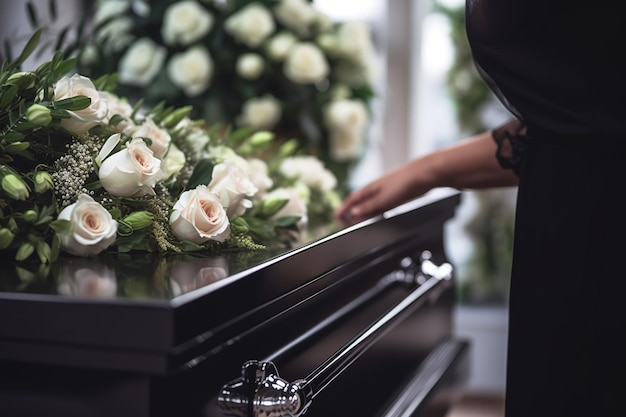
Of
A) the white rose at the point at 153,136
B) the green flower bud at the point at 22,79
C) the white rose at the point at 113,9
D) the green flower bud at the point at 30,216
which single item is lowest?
the green flower bud at the point at 30,216

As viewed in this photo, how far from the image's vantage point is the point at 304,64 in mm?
2088

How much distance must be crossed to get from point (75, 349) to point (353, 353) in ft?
1.47

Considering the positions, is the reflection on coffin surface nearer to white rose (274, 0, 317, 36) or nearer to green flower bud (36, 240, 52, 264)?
green flower bud (36, 240, 52, 264)

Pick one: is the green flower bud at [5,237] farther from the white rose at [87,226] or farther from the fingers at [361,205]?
the fingers at [361,205]

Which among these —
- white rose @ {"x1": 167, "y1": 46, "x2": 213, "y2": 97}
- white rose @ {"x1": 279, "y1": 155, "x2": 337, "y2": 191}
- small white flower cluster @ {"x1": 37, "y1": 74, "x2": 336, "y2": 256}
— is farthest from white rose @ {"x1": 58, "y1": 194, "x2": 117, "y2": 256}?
white rose @ {"x1": 167, "y1": 46, "x2": 213, "y2": 97}

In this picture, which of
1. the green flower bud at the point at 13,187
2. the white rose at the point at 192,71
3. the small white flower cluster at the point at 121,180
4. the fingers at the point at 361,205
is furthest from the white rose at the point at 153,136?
the white rose at the point at 192,71

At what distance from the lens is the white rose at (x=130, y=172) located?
0.86m

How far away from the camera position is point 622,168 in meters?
1.11

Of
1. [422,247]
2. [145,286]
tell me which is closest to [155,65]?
[422,247]

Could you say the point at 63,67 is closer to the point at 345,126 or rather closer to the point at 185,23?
the point at 185,23

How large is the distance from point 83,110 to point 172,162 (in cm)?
14

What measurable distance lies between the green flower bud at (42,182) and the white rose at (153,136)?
0.16 meters

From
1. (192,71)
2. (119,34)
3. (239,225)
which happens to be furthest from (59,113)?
(119,34)

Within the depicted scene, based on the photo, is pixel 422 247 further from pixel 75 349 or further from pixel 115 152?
pixel 75 349
